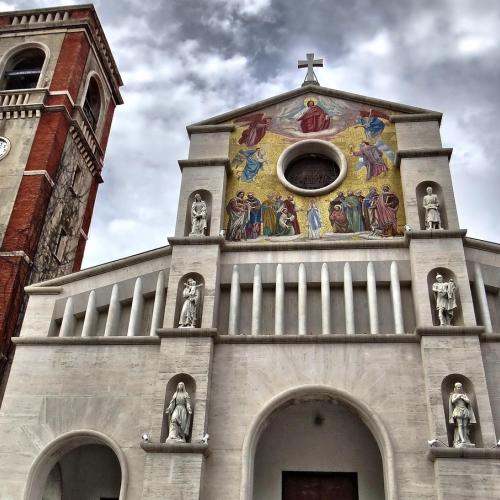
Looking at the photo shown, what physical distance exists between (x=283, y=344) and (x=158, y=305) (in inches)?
125

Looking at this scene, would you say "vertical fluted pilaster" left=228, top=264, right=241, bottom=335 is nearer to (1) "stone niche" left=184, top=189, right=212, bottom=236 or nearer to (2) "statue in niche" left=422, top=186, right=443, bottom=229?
(1) "stone niche" left=184, top=189, right=212, bottom=236

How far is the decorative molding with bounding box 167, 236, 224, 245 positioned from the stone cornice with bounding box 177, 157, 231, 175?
2384 millimetres

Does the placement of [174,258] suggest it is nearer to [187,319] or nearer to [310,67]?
[187,319]

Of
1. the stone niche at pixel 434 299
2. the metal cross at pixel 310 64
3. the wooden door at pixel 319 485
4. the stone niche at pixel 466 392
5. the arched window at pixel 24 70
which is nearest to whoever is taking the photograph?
the stone niche at pixel 466 392

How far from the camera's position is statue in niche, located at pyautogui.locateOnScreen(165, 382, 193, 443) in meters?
12.5

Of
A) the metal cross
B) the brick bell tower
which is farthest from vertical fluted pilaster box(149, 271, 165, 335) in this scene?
the metal cross

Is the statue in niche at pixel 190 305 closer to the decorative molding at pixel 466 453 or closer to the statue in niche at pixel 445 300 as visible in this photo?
the statue in niche at pixel 445 300

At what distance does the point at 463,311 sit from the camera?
1320 cm

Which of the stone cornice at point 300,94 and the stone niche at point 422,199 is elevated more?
the stone cornice at point 300,94

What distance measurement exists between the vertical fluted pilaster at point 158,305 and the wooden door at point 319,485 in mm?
4400

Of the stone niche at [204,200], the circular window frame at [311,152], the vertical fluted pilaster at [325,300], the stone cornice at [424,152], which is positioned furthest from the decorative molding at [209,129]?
the vertical fluted pilaster at [325,300]

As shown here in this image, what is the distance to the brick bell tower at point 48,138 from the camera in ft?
68.4

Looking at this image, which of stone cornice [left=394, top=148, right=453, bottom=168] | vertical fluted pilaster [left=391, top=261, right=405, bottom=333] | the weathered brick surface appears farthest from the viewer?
the weathered brick surface

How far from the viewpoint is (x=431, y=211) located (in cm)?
1463
